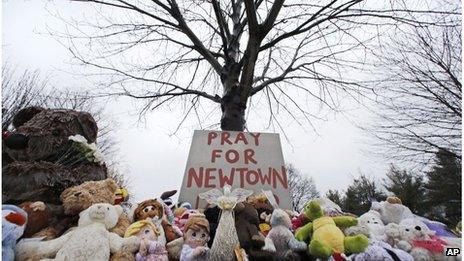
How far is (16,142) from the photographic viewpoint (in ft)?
6.95

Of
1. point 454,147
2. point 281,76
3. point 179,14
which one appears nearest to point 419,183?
point 454,147

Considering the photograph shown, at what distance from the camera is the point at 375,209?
215cm

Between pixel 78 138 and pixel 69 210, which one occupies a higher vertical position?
pixel 78 138

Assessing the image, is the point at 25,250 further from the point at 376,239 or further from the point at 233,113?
the point at 233,113

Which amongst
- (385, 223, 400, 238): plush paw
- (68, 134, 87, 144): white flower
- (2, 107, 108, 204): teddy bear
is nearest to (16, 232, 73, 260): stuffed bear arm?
(2, 107, 108, 204): teddy bear

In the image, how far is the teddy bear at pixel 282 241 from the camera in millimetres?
1520

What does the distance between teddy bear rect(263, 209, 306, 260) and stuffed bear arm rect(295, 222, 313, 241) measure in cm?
6

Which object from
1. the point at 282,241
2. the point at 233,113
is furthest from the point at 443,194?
the point at 282,241

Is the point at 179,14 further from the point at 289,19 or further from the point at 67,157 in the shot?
the point at 67,157

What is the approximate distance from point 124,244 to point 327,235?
2.97 ft

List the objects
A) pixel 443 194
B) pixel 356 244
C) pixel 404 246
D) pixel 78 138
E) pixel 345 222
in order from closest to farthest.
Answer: pixel 356 244
pixel 404 246
pixel 345 222
pixel 78 138
pixel 443 194

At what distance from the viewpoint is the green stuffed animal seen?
1510mm

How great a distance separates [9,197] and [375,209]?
6.69 ft

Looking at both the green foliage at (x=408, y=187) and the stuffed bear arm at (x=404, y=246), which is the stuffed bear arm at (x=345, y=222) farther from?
the green foliage at (x=408, y=187)
